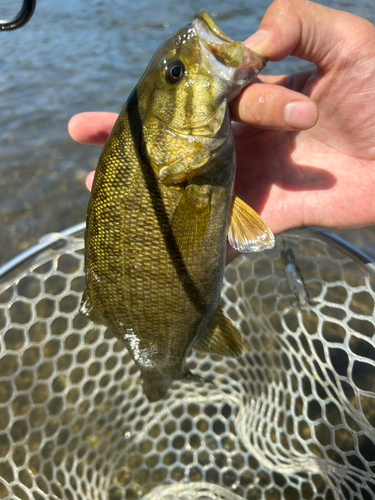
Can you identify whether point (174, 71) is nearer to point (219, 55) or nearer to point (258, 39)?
point (219, 55)

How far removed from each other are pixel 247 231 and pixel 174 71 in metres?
0.88

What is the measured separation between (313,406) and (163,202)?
239 cm

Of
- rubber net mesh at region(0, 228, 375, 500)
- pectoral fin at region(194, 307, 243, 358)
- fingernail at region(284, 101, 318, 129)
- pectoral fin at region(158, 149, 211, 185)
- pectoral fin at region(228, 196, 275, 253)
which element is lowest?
rubber net mesh at region(0, 228, 375, 500)

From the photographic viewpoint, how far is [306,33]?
6.79 ft

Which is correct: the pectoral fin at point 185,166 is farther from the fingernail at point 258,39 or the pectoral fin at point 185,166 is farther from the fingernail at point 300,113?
the fingernail at point 258,39

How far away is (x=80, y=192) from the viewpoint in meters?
5.28

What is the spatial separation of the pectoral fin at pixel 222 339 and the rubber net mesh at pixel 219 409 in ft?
2.99

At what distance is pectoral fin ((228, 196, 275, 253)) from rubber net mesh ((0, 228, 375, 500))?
876 mm

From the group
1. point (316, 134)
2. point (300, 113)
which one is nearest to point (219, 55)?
point (300, 113)

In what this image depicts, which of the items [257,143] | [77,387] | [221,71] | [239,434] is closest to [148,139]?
[221,71]

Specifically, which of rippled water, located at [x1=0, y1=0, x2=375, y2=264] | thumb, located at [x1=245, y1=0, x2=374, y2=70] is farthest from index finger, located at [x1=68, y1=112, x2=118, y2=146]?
rippled water, located at [x1=0, y1=0, x2=375, y2=264]

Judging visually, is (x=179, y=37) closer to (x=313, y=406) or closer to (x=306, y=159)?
(x=306, y=159)

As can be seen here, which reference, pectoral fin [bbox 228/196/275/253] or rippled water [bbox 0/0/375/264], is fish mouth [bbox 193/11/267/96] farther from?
rippled water [bbox 0/0/375/264]

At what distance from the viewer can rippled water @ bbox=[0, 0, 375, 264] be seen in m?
5.10
